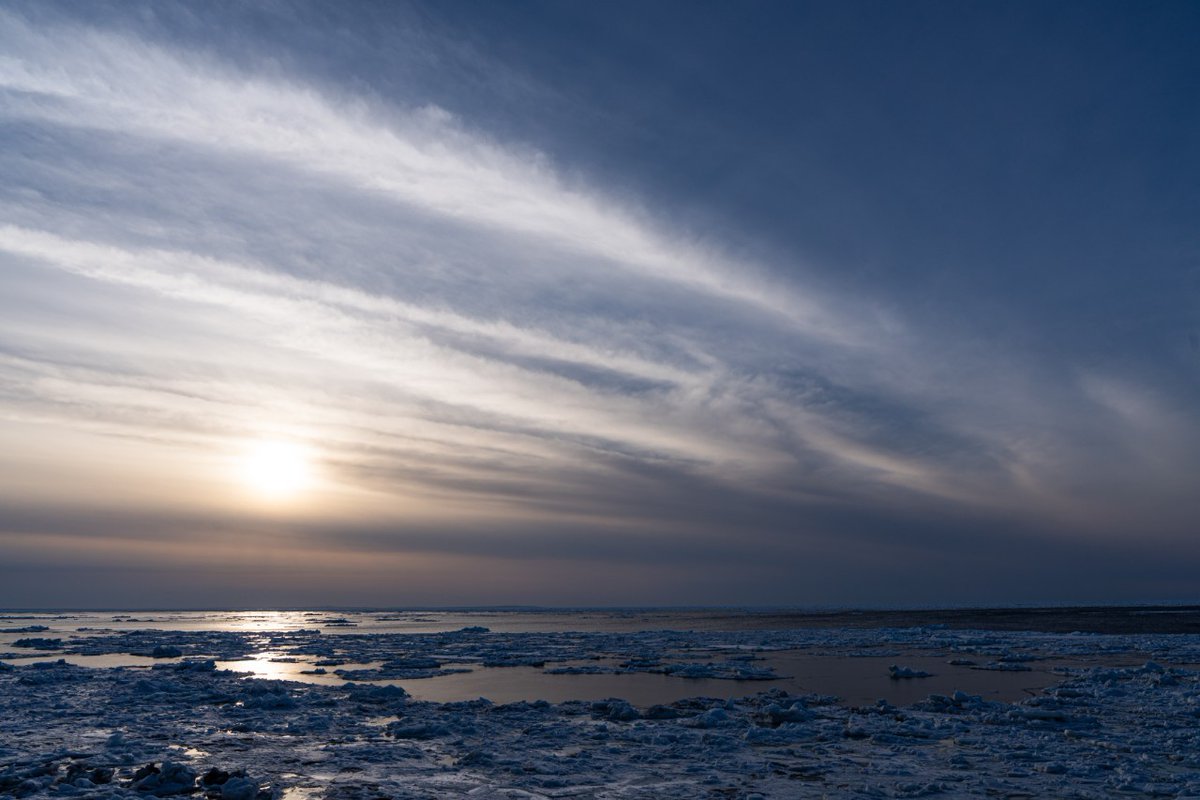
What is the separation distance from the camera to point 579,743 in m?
15.5

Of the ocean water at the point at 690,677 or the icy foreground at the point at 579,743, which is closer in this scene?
the icy foreground at the point at 579,743

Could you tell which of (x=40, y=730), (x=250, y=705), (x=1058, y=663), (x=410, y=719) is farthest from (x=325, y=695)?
(x=1058, y=663)

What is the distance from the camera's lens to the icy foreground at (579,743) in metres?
12.0

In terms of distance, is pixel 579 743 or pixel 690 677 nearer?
pixel 579 743

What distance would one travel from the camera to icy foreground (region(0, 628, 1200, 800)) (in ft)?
39.3

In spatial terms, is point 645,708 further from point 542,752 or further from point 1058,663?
point 1058,663

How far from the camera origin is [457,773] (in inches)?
514

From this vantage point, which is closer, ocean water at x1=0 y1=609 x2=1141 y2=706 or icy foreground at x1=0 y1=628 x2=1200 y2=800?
icy foreground at x1=0 y1=628 x2=1200 y2=800

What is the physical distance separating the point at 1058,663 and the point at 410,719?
87.0 feet

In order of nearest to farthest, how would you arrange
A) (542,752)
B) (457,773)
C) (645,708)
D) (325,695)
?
(457,773), (542,752), (645,708), (325,695)

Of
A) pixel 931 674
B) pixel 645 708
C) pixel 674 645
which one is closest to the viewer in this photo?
pixel 645 708

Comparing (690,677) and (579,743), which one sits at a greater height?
(579,743)

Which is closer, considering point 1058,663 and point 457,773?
point 457,773

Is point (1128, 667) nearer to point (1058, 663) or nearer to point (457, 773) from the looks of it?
point (1058, 663)
